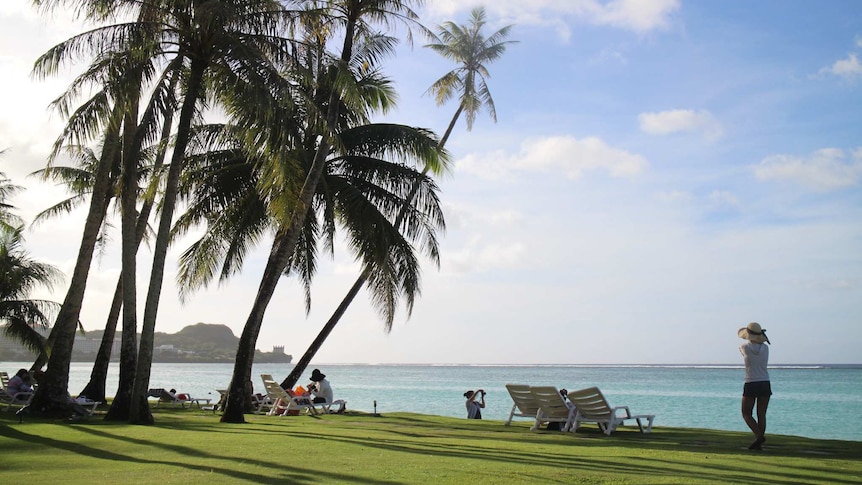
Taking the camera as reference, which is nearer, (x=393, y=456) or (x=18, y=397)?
(x=393, y=456)

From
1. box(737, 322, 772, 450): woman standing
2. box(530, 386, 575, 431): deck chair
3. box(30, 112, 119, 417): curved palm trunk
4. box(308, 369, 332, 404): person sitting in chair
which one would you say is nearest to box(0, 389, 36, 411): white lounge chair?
box(30, 112, 119, 417): curved palm trunk

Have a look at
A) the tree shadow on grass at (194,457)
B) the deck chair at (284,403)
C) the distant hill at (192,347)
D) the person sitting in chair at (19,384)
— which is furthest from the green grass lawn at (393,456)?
the distant hill at (192,347)

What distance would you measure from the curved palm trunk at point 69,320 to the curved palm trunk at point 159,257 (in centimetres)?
163

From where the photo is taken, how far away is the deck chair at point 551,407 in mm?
13177

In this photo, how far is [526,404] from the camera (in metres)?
14.3

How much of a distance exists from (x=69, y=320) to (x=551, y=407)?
922cm

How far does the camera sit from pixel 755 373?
32.6 feet

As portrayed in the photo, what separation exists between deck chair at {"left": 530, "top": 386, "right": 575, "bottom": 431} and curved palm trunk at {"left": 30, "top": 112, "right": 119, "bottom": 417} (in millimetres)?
8574

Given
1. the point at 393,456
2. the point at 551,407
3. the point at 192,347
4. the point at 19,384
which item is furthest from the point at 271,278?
the point at 192,347

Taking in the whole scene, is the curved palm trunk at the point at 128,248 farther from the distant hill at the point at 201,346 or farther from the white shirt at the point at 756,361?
the distant hill at the point at 201,346

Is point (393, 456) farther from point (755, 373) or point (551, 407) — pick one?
point (551, 407)

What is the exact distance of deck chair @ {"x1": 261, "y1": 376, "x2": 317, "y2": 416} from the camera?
1642 centimetres

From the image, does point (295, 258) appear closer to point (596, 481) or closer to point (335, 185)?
point (335, 185)

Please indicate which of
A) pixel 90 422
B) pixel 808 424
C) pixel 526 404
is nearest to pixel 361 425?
pixel 526 404
